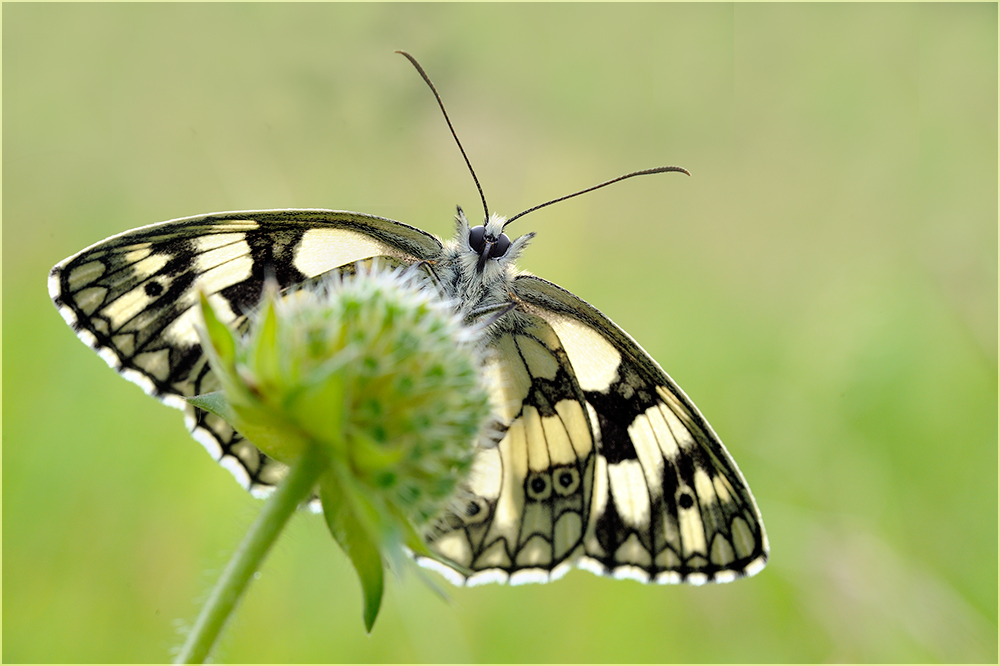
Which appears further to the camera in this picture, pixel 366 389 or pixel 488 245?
pixel 488 245

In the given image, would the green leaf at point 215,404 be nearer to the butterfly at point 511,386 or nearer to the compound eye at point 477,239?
the butterfly at point 511,386

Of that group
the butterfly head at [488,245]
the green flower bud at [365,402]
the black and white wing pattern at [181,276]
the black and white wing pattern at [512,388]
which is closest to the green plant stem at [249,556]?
the green flower bud at [365,402]

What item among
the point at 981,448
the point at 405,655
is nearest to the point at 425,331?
the point at 405,655

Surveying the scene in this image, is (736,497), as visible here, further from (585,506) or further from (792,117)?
(792,117)

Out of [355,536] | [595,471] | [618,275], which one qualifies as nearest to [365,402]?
[355,536]

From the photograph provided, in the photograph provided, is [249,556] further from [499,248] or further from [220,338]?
[499,248]

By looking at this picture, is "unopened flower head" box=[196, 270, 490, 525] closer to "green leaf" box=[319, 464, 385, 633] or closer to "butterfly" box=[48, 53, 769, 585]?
"green leaf" box=[319, 464, 385, 633]
